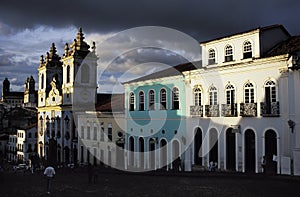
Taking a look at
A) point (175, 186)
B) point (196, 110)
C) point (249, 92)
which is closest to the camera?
point (175, 186)

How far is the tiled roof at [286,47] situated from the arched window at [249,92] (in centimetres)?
182

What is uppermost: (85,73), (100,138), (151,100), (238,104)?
(85,73)

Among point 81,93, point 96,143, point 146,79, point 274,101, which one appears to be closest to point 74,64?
point 81,93

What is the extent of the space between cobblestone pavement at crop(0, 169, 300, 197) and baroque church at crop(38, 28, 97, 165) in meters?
20.2

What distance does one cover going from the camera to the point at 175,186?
16.3 metres

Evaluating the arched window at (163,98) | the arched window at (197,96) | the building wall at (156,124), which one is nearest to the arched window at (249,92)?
the arched window at (197,96)

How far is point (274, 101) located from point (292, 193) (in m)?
5.90

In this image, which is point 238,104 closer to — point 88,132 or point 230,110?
point 230,110

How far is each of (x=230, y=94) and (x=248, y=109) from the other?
166 cm

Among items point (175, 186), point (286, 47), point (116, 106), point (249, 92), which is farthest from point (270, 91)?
point (116, 106)

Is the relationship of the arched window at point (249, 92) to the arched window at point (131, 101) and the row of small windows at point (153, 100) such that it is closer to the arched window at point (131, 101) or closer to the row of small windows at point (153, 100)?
the row of small windows at point (153, 100)

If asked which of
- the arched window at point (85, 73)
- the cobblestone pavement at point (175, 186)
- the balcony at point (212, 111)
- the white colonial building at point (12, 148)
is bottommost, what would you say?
the white colonial building at point (12, 148)

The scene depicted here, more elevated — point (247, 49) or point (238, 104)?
point (247, 49)

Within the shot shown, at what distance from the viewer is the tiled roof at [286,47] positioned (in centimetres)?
1818
